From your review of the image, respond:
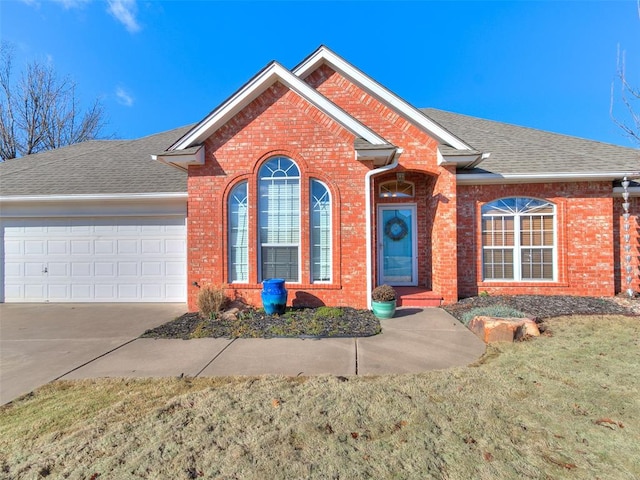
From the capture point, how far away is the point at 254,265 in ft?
24.1

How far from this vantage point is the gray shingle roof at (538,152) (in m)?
8.22

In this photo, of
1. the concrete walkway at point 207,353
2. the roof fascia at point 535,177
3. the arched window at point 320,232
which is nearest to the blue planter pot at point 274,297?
the arched window at point 320,232

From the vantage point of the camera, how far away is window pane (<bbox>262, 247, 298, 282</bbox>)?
742 cm

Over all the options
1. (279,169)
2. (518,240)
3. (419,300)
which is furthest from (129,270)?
(518,240)

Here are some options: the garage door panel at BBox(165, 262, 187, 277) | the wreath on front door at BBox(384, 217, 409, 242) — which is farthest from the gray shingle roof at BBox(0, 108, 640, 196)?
the wreath on front door at BBox(384, 217, 409, 242)

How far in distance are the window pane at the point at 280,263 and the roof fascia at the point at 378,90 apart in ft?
15.1

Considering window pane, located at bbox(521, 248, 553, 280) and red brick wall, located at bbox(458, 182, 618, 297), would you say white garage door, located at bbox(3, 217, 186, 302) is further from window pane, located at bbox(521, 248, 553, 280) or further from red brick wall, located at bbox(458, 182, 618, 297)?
window pane, located at bbox(521, 248, 553, 280)

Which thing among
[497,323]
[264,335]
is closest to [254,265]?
[264,335]

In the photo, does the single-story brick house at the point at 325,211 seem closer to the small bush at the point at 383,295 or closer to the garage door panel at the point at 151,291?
the garage door panel at the point at 151,291

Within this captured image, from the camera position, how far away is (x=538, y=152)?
9.23 meters

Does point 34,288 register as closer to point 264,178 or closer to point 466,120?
point 264,178

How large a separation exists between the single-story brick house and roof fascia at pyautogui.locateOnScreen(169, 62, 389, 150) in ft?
0.11

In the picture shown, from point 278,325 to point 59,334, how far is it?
13.9ft

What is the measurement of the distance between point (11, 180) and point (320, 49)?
34.0 ft
